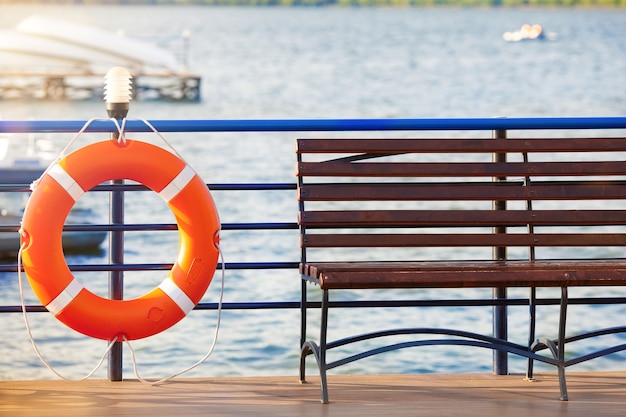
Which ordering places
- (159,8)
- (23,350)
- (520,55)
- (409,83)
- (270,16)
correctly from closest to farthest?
1. (23,350)
2. (409,83)
3. (520,55)
4. (270,16)
5. (159,8)

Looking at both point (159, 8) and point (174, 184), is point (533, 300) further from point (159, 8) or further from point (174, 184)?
point (159, 8)

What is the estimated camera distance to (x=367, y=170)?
2756 mm

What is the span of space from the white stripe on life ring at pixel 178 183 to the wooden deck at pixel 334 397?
47 cm

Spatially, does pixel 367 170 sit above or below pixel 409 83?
above

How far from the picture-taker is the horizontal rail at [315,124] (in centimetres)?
260

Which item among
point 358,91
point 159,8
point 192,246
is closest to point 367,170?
point 192,246

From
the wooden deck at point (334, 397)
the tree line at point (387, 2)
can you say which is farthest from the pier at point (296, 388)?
the tree line at point (387, 2)

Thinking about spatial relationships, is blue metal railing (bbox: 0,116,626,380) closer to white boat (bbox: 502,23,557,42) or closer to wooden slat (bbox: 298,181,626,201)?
wooden slat (bbox: 298,181,626,201)

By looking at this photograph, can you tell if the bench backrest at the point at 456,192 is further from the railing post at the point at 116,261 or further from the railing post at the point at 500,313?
the railing post at the point at 116,261

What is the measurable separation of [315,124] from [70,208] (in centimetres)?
64

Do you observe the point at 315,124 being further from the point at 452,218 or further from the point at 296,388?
the point at 296,388

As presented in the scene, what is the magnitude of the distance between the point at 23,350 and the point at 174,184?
23.6 feet

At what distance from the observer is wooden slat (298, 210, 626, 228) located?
8.76ft

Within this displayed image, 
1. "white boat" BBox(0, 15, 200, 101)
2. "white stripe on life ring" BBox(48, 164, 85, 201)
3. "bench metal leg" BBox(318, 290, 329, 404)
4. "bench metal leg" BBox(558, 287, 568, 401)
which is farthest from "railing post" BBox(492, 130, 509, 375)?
"white boat" BBox(0, 15, 200, 101)
